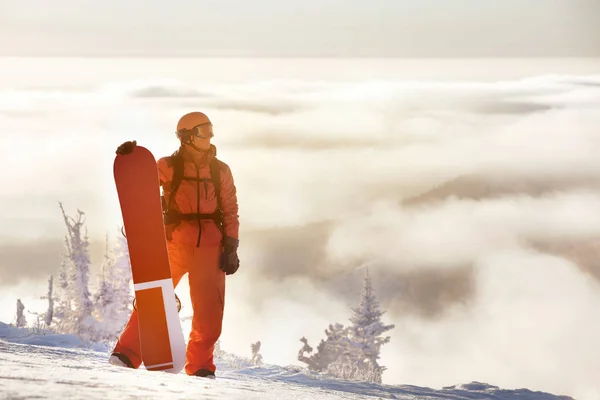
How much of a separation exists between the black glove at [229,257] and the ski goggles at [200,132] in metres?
0.98

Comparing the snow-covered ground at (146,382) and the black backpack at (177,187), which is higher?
the black backpack at (177,187)

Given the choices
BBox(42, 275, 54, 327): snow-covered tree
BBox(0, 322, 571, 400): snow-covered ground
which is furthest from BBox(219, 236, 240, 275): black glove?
BBox(42, 275, 54, 327): snow-covered tree

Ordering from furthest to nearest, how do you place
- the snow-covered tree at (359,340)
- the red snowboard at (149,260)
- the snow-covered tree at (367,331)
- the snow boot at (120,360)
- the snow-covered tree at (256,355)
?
1. the snow-covered tree at (367,331)
2. the snow-covered tree at (359,340)
3. the snow-covered tree at (256,355)
4. the red snowboard at (149,260)
5. the snow boot at (120,360)

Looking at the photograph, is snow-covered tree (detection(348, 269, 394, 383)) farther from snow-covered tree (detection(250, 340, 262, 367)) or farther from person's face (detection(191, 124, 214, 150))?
person's face (detection(191, 124, 214, 150))

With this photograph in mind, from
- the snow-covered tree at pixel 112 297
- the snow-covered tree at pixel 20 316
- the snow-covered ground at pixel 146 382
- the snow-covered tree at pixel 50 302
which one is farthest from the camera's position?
the snow-covered tree at pixel 50 302

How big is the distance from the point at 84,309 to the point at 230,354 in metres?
4.21

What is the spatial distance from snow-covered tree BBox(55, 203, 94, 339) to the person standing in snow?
17.7ft

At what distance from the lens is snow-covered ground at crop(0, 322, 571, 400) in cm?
705

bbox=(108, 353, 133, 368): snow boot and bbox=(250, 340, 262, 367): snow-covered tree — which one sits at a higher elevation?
bbox=(250, 340, 262, 367): snow-covered tree

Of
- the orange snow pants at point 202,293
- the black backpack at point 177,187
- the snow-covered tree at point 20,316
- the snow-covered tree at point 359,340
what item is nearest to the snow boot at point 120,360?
the orange snow pants at point 202,293

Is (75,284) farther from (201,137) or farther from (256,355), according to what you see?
(201,137)

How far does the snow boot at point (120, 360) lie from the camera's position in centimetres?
917

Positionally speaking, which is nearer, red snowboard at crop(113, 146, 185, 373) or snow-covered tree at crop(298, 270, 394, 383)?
red snowboard at crop(113, 146, 185, 373)

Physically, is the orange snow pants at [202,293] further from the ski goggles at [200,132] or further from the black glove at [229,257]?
the ski goggles at [200,132]
